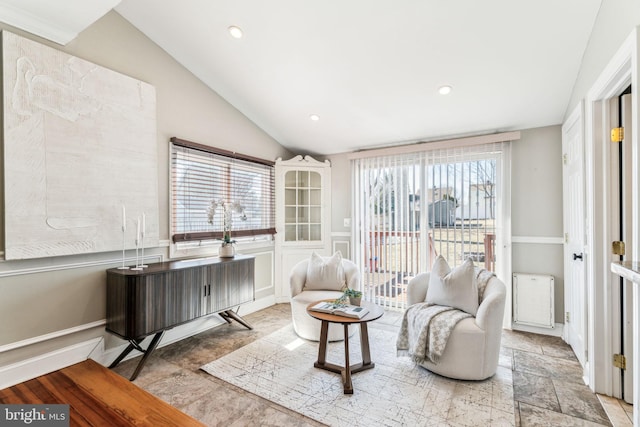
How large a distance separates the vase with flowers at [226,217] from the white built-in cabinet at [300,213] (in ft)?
3.11

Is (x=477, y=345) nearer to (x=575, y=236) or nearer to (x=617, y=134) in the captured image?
(x=575, y=236)

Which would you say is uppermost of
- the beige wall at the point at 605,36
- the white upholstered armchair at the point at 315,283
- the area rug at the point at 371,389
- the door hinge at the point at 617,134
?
the beige wall at the point at 605,36

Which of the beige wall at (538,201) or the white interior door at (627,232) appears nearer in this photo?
the white interior door at (627,232)

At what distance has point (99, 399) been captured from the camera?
1706 mm

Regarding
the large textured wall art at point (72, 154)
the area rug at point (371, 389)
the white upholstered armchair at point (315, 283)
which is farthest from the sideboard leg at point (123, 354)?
the white upholstered armchair at point (315, 283)

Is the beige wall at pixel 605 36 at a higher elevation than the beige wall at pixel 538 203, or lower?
higher

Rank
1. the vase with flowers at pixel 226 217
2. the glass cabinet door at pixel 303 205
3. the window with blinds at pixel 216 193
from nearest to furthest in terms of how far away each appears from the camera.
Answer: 1. the window with blinds at pixel 216 193
2. the vase with flowers at pixel 226 217
3. the glass cabinet door at pixel 303 205

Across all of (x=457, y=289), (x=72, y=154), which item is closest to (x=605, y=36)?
(x=457, y=289)

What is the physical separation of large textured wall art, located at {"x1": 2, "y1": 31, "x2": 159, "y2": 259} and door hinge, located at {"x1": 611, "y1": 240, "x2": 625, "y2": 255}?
3.75 metres

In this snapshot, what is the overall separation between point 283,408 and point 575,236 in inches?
114

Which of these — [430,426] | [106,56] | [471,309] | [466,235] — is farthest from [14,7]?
[466,235]

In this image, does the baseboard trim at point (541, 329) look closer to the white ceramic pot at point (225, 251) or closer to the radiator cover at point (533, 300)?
the radiator cover at point (533, 300)

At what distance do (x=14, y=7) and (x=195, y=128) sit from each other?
5.21ft

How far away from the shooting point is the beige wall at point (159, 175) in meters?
2.22
